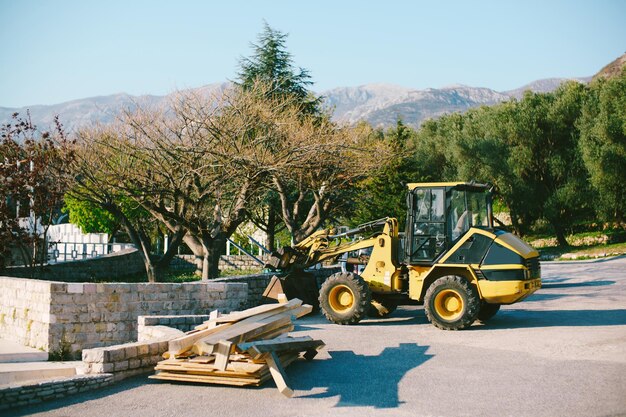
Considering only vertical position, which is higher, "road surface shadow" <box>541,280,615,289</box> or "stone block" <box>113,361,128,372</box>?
"stone block" <box>113,361,128,372</box>

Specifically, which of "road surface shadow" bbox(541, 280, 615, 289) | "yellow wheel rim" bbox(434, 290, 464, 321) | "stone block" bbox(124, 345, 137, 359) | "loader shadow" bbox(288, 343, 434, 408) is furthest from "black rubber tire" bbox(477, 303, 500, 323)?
"road surface shadow" bbox(541, 280, 615, 289)

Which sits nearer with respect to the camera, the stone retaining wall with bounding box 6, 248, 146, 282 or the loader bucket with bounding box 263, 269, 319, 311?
the loader bucket with bounding box 263, 269, 319, 311

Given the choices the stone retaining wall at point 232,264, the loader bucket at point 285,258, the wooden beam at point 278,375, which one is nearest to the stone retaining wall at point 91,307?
the loader bucket at point 285,258

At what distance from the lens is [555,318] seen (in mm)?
14328

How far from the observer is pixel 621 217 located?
37.6m

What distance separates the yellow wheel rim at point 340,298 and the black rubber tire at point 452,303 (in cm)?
175

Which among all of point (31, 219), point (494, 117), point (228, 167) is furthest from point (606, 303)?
point (494, 117)

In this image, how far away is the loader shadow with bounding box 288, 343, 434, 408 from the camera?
792cm

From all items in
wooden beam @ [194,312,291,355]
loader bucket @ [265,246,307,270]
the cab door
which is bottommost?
wooden beam @ [194,312,291,355]

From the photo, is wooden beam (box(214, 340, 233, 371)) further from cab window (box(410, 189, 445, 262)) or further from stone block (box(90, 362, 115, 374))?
cab window (box(410, 189, 445, 262))

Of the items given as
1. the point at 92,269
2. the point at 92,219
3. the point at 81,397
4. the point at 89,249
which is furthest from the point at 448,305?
the point at 92,219

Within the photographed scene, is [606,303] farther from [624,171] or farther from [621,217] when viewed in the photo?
[621,217]

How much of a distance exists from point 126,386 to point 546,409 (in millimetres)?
5408

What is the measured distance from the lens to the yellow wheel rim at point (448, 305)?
42.2ft
